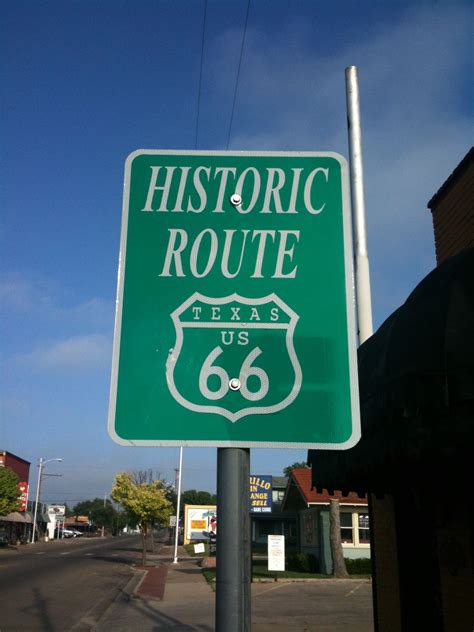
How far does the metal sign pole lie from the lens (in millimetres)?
1552

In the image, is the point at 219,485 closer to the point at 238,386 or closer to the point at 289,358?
the point at 238,386

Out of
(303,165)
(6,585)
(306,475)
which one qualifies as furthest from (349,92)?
(306,475)

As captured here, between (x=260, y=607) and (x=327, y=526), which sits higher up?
(x=327, y=526)

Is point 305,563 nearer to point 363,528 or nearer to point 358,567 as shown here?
point 358,567

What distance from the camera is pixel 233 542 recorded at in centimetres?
160

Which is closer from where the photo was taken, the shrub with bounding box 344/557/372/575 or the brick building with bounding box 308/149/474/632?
the brick building with bounding box 308/149/474/632

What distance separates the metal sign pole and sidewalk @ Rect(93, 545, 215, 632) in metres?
11.4

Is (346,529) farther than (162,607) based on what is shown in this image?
Yes

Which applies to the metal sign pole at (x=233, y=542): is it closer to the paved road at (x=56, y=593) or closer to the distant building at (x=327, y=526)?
the paved road at (x=56, y=593)

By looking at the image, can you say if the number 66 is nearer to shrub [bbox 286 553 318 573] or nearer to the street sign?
shrub [bbox 286 553 318 573]

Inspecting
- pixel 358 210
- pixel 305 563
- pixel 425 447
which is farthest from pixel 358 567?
pixel 425 447

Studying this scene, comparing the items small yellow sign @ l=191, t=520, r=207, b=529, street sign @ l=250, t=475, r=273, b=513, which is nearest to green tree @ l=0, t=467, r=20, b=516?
small yellow sign @ l=191, t=520, r=207, b=529

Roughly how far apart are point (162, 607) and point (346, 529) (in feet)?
42.3

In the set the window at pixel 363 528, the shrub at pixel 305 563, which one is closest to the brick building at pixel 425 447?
the shrub at pixel 305 563
